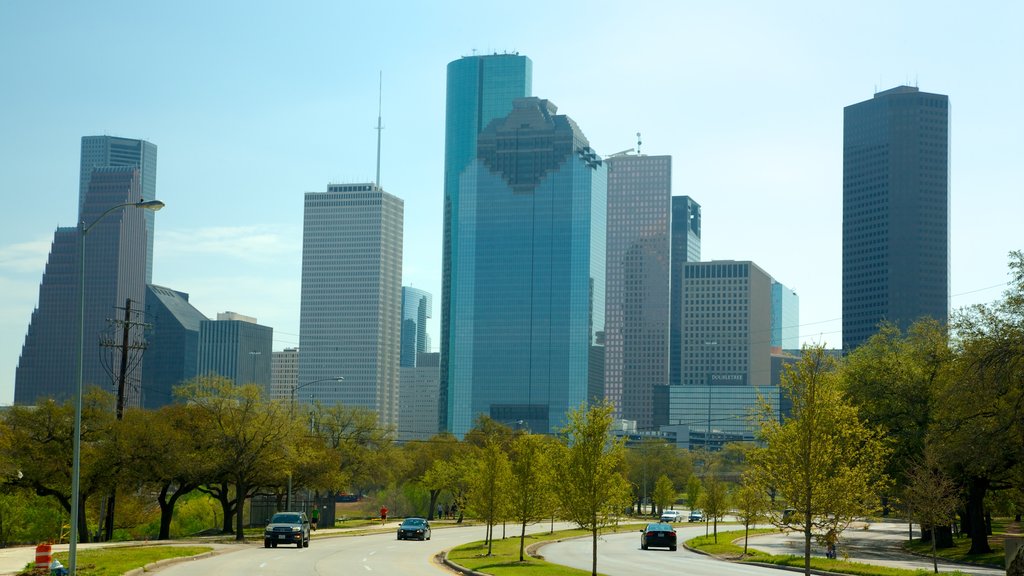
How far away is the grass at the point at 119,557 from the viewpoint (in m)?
36.0

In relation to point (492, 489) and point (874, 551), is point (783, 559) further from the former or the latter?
point (492, 489)

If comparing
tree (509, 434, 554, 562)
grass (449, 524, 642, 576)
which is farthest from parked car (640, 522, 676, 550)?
tree (509, 434, 554, 562)

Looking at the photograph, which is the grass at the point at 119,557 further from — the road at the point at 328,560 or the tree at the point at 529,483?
the tree at the point at 529,483

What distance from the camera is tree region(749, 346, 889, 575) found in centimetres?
3120

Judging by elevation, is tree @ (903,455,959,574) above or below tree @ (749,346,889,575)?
below

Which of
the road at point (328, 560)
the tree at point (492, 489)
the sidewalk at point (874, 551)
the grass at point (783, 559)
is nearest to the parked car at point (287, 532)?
the road at point (328, 560)

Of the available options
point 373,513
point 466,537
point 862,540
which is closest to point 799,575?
point 466,537

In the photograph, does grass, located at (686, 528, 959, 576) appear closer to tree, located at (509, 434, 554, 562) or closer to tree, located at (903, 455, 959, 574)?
tree, located at (903, 455, 959, 574)

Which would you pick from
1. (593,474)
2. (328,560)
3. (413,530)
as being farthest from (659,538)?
(593,474)

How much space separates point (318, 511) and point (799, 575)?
47505mm

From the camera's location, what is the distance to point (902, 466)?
59375 mm

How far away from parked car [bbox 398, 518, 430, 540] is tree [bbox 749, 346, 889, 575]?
37.1 m

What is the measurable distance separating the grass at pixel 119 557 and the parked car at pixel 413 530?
54.6 ft

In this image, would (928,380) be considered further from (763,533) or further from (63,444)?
(63,444)
